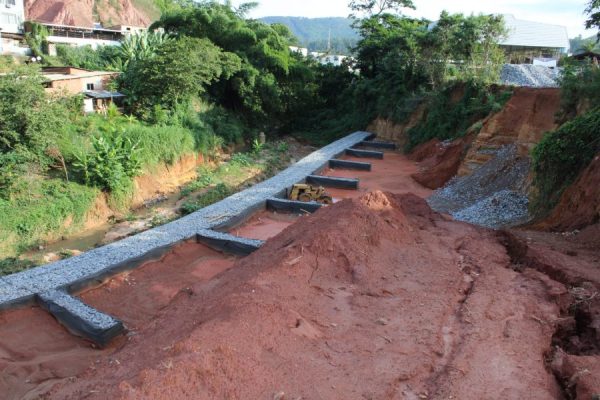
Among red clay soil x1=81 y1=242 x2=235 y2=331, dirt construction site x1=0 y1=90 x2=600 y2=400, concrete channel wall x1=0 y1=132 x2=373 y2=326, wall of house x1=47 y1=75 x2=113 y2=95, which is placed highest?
wall of house x1=47 y1=75 x2=113 y2=95

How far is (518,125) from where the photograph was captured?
13719 millimetres

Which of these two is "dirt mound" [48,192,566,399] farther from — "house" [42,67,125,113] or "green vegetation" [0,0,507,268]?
"house" [42,67,125,113]

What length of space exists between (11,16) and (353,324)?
154 ft

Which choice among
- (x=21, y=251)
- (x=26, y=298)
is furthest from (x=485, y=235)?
(x=21, y=251)

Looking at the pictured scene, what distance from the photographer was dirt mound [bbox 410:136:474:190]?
1521 centimetres

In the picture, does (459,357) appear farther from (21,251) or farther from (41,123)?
(41,123)

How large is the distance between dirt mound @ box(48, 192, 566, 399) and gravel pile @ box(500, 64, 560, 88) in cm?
1492

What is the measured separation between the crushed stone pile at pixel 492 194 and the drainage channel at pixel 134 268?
13.1ft

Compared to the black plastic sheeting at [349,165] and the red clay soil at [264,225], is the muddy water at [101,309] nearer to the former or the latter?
the red clay soil at [264,225]

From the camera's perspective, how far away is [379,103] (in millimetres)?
23422

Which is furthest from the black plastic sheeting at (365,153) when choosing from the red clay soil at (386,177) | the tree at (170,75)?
the tree at (170,75)

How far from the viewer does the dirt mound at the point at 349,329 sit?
3781 millimetres

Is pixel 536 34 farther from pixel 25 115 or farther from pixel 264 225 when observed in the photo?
pixel 25 115

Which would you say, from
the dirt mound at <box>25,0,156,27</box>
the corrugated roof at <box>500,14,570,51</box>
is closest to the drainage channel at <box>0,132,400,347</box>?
the corrugated roof at <box>500,14,570,51</box>
